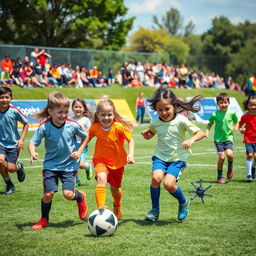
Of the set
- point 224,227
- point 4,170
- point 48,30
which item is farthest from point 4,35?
point 224,227

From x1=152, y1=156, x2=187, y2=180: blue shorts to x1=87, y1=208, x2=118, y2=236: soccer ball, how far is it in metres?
1.09

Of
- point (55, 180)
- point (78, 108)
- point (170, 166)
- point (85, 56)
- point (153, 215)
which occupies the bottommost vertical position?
point (153, 215)

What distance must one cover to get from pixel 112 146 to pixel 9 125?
2.77 metres

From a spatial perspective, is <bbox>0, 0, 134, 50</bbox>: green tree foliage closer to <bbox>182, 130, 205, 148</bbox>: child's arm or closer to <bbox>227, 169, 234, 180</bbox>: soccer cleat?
<bbox>227, 169, 234, 180</bbox>: soccer cleat

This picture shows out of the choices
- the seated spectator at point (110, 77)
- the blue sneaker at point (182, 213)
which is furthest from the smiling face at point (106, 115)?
the seated spectator at point (110, 77)

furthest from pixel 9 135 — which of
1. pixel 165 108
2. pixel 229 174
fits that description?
pixel 229 174

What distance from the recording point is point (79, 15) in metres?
44.3

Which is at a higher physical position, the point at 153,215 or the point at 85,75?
the point at 85,75

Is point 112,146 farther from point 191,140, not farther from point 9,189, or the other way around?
point 9,189

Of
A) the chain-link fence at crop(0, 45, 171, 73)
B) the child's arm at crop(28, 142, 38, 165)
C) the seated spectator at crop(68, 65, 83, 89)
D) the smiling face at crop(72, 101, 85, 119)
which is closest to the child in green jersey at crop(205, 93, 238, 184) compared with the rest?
the smiling face at crop(72, 101, 85, 119)

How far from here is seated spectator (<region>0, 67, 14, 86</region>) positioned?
994 inches

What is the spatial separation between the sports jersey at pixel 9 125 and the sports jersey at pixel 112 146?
2405 millimetres

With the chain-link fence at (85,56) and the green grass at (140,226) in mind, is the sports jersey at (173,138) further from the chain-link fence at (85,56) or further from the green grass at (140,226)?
the chain-link fence at (85,56)

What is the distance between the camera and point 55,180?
6363mm
